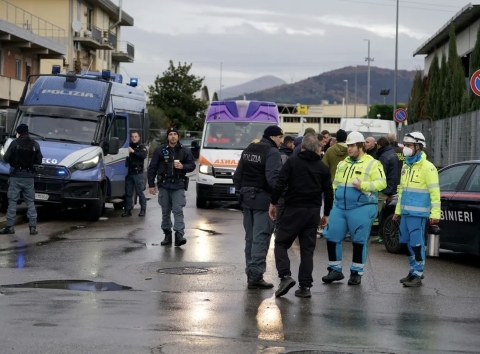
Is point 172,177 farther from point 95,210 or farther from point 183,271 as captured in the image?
point 95,210

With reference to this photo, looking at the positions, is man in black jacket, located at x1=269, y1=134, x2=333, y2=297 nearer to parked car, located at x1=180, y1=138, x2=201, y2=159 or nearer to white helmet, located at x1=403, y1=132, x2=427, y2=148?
white helmet, located at x1=403, y1=132, x2=427, y2=148

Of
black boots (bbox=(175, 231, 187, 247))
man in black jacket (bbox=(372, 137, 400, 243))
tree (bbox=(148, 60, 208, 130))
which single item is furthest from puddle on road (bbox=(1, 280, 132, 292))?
tree (bbox=(148, 60, 208, 130))

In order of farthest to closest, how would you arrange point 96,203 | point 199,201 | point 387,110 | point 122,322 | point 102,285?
point 387,110
point 199,201
point 96,203
point 102,285
point 122,322

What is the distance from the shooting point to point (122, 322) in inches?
330

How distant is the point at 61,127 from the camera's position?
64.4 feet

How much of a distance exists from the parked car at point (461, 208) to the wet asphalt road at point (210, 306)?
35 cm

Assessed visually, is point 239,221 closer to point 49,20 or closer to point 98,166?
point 98,166

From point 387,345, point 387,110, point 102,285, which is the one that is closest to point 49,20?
point 102,285

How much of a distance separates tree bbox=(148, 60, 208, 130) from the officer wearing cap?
214ft

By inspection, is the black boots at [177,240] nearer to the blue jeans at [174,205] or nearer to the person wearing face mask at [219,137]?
the blue jeans at [174,205]

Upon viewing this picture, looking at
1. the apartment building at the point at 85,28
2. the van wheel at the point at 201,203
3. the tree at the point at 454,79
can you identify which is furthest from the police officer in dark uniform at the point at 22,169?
the apartment building at the point at 85,28

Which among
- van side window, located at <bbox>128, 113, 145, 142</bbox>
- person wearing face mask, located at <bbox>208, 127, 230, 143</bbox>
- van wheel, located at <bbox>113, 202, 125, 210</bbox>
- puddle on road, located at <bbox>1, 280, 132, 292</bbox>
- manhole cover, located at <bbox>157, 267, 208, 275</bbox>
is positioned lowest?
van wheel, located at <bbox>113, 202, 125, 210</bbox>

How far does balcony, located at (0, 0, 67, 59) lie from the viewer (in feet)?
137

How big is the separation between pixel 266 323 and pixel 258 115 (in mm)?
15788
